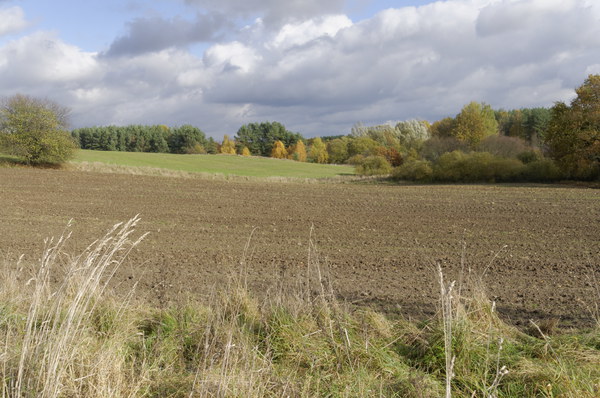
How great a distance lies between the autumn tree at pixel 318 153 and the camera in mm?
88931

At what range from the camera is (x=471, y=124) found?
2287 inches

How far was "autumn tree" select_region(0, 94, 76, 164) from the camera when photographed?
1404 inches

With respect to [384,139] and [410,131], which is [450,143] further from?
[410,131]

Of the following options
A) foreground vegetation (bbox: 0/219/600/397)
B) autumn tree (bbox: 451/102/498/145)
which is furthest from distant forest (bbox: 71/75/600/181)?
foreground vegetation (bbox: 0/219/600/397)

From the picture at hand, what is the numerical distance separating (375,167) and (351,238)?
3395 cm

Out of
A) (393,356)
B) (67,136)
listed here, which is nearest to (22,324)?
(393,356)

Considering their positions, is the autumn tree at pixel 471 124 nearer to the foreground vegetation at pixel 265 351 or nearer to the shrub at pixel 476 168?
the shrub at pixel 476 168

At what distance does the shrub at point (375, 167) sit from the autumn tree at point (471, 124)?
14.1 metres

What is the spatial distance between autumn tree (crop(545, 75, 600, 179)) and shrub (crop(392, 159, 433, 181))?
31.1 feet

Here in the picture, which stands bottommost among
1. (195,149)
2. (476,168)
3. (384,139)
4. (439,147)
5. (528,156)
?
(476,168)

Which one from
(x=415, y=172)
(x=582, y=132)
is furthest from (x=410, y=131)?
(x=582, y=132)

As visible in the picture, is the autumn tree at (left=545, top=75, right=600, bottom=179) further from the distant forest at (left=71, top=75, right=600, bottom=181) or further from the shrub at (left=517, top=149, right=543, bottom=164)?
the shrub at (left=517, top=149, right=543, bottom=164)

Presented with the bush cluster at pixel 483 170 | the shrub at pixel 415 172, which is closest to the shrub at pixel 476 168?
the bush cluster at pixel 483 170

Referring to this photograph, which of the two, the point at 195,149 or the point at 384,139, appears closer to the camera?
the point at 384,139
